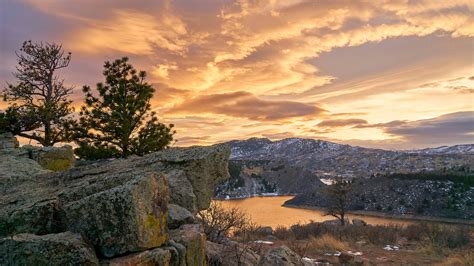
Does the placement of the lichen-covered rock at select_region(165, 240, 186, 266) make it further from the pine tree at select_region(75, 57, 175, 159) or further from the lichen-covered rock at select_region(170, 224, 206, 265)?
the pine tree at select_region(75, 57, 175, 159)

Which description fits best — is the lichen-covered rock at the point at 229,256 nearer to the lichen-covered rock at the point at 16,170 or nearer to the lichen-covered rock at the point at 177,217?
the lichen-covered rock at the point at 177,217

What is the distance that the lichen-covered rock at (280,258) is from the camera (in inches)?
391

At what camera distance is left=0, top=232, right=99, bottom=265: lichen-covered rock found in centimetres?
633

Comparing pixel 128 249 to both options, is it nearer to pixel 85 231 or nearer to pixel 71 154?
pixel 85 231

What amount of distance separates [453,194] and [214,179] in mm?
95312

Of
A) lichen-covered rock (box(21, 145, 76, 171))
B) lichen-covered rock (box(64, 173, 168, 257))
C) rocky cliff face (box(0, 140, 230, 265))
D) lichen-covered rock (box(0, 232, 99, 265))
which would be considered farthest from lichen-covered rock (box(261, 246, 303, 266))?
lichen-covered rock (box(21, 145, 76, 171))

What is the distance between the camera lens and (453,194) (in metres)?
92.1

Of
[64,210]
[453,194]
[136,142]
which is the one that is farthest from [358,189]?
[64,210]

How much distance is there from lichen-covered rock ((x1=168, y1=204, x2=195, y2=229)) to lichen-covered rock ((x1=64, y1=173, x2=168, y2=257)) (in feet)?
5.52

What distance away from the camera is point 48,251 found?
6.36 metres

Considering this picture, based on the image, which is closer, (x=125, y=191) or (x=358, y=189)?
(x=125, y=191)

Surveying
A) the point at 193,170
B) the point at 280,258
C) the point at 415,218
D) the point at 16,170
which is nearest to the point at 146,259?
the point at 280,258

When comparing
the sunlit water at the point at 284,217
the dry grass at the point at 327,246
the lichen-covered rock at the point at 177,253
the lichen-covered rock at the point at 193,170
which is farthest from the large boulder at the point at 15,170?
the sunlit water at the point at 284,217

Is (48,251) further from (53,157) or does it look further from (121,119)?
(121,119)
